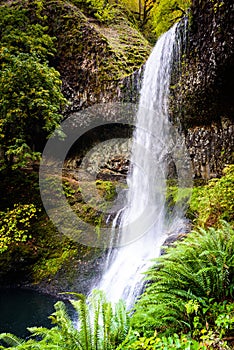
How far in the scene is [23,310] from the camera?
5.92 meters

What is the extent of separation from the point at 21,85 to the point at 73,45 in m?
4.66

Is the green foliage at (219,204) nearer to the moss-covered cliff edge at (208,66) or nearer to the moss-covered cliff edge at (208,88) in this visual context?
the moss-covered cliff edge at (208,88)

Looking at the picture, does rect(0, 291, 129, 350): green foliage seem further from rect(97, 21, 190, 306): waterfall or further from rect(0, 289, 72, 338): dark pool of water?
rect(0, 289, 72, 338): dark pool of water

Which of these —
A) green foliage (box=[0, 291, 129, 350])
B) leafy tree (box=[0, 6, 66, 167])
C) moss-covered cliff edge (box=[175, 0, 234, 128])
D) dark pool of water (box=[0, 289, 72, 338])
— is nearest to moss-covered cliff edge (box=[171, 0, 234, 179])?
moss-covered cliff edge (box=[175, 0, 234, 128])

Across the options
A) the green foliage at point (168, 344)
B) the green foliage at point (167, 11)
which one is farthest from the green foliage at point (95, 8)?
the green foliage at point (168, 344)

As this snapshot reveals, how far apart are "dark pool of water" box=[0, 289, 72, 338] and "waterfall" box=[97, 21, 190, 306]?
138 cm

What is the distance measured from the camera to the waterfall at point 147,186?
6250mm

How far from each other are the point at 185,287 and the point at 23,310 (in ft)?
15.7

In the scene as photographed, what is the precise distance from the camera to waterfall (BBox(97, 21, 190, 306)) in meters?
6.25

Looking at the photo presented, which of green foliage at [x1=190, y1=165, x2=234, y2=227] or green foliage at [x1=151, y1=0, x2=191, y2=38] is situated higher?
green foliage at [x1=151, y1=0, x2=191, y2=38]

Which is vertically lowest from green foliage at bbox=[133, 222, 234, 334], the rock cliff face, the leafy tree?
green foliage at bbox=[133, 222, 234, 334]

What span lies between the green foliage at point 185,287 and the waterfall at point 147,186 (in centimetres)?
290

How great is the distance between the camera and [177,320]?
2.21 metres

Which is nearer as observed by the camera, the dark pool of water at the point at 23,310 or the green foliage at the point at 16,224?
the dark pool of water at the point at 23,310
